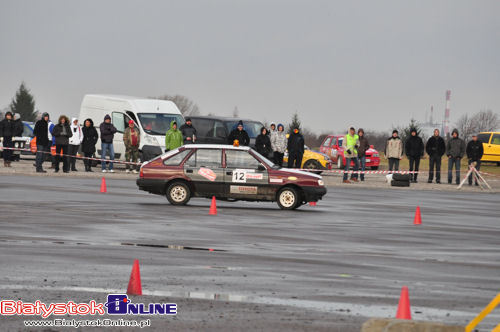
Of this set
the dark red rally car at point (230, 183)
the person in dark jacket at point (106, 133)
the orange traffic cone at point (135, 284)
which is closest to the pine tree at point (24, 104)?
the person in dark jacket at point (106, 133)

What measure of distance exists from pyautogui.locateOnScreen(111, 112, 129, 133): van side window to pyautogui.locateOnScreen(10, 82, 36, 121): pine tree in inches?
4258

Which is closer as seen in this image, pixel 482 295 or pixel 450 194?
pixel 482 295

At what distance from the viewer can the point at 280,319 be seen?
8789mm

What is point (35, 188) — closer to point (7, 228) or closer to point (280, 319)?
point (7, 228)

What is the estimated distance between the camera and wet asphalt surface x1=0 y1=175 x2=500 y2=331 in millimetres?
9453

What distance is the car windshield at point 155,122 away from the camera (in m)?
36.3

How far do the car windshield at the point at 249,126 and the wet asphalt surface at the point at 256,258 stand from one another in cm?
1318

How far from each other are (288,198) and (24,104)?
12614 cm

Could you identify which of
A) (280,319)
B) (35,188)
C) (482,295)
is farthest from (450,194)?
(280,319)

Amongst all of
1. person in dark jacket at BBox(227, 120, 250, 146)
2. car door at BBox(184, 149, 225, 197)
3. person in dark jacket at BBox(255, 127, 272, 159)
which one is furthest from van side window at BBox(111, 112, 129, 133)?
car door at BBox(184, 149, 225, 197)

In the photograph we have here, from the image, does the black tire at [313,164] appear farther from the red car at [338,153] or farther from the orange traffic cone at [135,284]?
the orange traffic cone at [135,284]

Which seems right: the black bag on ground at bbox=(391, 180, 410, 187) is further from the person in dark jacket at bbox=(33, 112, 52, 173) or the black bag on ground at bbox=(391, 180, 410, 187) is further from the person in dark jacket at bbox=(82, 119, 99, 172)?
the person in dark jacket at bbox=(33, 112, 52, 173)

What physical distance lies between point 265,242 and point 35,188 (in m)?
12.7

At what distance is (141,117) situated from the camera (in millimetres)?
36406
